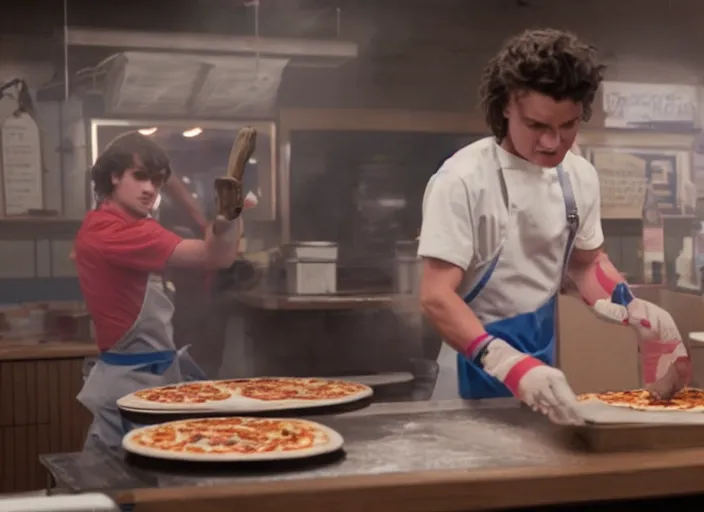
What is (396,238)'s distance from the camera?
10.2 ft

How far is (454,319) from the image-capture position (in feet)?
7.70

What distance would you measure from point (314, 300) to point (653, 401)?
1.12 metres

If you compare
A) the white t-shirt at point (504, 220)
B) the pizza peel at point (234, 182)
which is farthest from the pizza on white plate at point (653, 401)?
the pizza peel at point (234, 182)

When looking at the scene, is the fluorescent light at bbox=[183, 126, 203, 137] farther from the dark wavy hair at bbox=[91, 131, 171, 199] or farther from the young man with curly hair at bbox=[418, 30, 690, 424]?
the young man with curly hair at bbox=[418, 30, 690, 424]

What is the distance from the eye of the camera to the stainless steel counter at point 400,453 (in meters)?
1.70

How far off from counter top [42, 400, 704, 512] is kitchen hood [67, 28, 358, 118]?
4.15 ft

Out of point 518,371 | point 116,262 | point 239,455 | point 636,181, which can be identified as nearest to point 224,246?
point 116,262

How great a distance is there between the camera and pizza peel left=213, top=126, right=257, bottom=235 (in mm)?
2941

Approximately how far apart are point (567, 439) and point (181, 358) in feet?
4.33

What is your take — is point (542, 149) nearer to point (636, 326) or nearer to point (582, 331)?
point (636, 326)

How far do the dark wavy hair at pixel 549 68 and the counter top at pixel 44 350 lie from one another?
129cm

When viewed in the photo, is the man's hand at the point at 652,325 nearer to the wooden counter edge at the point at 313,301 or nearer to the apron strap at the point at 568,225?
the apron strap at the point at 568,225

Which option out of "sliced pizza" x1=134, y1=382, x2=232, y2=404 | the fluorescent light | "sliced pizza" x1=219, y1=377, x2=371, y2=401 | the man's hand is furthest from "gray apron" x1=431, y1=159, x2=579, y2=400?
the fluorescent light

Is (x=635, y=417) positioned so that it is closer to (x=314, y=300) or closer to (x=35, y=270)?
(x=314, y=300)
